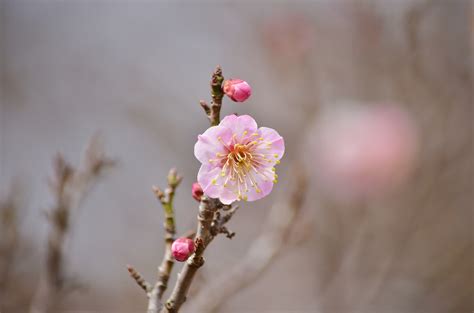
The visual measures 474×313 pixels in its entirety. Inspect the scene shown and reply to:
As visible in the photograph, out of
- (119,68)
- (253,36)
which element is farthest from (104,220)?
(253,36)

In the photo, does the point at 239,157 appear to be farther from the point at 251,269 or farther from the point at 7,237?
the point at 7,237

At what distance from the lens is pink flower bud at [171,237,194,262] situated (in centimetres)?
89

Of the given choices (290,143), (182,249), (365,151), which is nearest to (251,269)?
(182,249)

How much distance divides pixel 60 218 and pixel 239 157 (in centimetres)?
80

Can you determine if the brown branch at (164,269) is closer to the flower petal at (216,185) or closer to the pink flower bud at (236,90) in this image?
the flower petal at (216,185)

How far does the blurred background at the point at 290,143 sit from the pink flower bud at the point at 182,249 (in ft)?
2.68

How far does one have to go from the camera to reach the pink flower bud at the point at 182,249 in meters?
0.89

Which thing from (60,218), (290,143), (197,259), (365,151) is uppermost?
(290,143)

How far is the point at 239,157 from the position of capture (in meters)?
1.07

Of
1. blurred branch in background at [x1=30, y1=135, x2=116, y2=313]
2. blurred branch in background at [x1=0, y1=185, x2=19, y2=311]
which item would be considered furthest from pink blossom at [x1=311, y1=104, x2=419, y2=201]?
blurred branch in background at [x1=0, y1=185, x2=19, y2=311]

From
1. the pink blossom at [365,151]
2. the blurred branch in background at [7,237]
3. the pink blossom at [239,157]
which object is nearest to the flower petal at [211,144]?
the pink blossom at [239,157]

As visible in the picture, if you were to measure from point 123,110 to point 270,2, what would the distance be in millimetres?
2211

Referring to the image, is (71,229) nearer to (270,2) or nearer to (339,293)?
(339,293)

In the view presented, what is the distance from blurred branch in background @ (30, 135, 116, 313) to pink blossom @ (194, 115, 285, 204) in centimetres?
79
